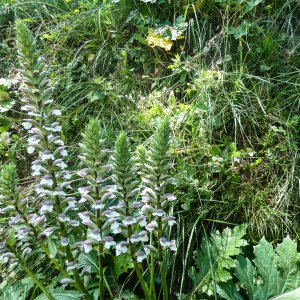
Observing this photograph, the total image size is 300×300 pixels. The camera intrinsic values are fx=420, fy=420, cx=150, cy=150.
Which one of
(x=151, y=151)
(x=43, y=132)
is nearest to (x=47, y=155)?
(x=43, y=132)

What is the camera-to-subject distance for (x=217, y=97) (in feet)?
10.5

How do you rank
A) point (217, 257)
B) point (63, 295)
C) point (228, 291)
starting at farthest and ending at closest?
point (217, 257) → point (228, 291) → point (63, 295)

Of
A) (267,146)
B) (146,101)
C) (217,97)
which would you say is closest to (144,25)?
(146,101)

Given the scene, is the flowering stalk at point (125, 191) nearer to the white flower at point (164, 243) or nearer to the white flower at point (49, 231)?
the white flower at point (164, 243)

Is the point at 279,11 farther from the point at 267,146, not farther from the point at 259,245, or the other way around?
the point at 259,245

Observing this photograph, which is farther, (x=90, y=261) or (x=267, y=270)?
(x=90, y=261)

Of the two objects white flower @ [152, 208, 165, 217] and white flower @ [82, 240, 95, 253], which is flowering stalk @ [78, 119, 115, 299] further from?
white flower @ [152, 208, 165, 217]

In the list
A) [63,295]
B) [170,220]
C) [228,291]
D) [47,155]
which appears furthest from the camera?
[228,291]

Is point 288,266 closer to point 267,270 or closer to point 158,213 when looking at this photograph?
point 267,270

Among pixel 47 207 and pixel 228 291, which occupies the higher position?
pixel 47 207

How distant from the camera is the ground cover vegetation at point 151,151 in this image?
6.70 ft

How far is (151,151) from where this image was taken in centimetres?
203

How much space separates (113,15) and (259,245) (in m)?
2.59

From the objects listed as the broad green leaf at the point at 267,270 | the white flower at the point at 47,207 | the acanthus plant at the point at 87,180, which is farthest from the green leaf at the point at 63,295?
the broad green leaf at the point at 267,270
